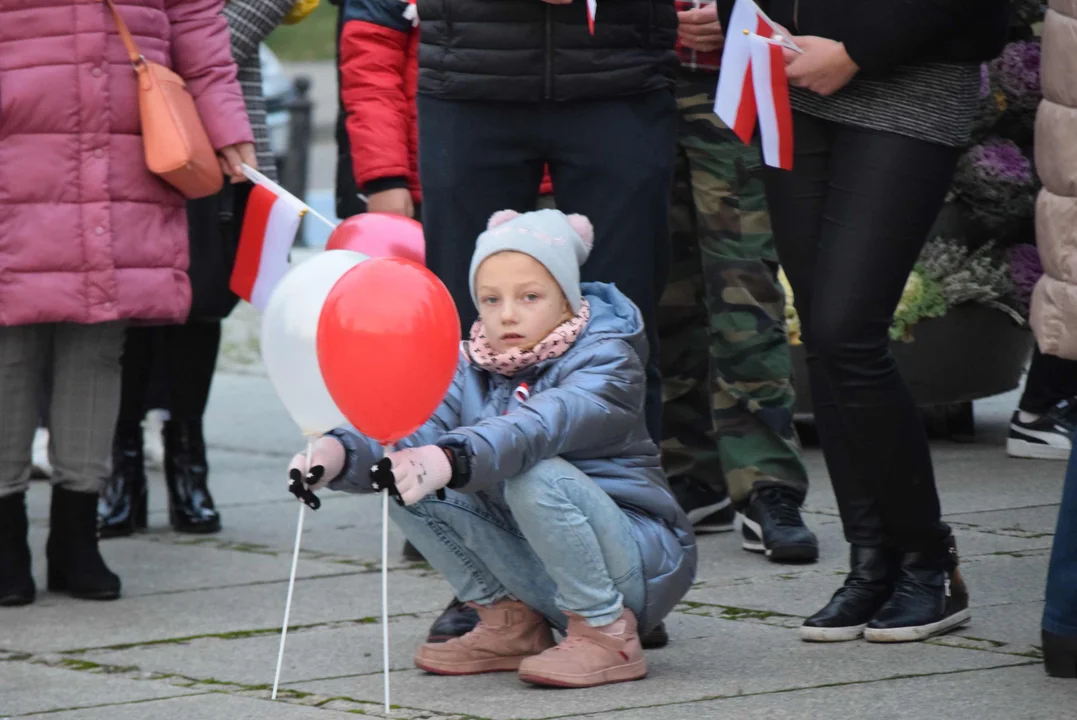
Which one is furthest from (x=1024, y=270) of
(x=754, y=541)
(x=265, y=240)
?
(x=265, y=240)

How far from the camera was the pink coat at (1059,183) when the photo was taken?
336 cm

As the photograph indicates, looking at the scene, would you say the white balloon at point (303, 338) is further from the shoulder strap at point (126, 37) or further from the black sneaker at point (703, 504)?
the black sneaker at point (703, 504)

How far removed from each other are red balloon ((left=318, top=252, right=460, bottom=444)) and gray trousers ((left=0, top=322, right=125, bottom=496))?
1.44 metres

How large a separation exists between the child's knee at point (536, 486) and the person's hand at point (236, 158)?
1.64 meters

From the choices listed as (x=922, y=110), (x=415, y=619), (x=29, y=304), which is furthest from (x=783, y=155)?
(x=29, y=304)

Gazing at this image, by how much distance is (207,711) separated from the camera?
11.5 feet

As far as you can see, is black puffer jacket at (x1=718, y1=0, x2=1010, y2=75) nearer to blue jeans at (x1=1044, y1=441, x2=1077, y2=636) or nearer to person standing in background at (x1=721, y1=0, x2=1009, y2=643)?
person standing in background at (x1=721, y1=0, x2=1009, y2=643)

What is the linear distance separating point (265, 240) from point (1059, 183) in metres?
2.06

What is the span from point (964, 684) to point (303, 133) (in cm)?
1271

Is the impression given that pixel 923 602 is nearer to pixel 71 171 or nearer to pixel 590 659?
pixel 590 659

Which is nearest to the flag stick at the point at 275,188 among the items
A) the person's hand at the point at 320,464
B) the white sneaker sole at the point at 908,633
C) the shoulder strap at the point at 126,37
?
the shoulder strap at the point at 126,37

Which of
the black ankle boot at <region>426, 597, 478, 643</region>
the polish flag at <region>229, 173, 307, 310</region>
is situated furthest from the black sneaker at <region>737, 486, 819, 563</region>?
the polish flag at <region>229, 173, 307, 310</region>

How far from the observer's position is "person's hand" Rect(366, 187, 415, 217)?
4.95 m

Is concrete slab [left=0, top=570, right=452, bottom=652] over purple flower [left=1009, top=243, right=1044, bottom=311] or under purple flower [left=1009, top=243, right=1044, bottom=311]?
under
